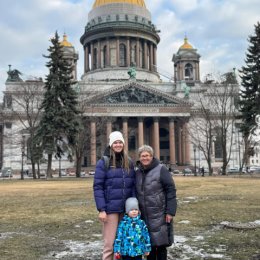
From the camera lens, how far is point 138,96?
225 feet

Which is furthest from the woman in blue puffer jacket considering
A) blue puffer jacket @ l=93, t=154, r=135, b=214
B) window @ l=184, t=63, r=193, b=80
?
window @ l=184, t=63, r=193, b=80

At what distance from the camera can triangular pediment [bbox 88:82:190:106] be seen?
67.6 m

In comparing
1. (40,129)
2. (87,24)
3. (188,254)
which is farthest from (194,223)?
(87,24)

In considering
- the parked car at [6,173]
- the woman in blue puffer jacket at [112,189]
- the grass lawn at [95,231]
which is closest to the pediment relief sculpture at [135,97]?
the parked car at [6,173]

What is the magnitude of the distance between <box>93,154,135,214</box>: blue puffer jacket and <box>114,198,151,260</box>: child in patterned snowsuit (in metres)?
0.21

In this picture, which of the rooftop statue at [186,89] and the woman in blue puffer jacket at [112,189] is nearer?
the woman in blue puffer jacket at [112,189]

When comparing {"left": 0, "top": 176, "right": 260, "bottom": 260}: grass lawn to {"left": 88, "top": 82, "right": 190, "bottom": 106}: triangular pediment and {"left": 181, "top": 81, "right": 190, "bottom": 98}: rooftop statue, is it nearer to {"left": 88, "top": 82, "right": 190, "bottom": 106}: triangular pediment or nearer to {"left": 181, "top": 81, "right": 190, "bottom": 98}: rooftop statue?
{"left": 88, "top": 82, "right": 190, "bottom": 106}: triangular pediment

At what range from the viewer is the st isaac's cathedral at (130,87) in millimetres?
66625

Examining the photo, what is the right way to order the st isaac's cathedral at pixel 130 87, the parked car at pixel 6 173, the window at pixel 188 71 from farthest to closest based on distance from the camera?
the window at pixel 188 71
the st isaac's cathedral at pixel 130 87
the parked car at pixel 6 173

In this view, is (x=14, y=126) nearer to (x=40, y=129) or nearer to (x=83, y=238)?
(x=40, y=129)

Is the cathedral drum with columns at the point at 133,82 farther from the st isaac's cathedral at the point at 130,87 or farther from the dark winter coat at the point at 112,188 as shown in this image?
the dark winter coat at the point at 112,188

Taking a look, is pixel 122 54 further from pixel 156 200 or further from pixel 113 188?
pixel 156 200

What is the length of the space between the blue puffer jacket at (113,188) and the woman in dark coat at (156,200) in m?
0.14

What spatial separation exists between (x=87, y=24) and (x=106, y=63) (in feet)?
35.3
